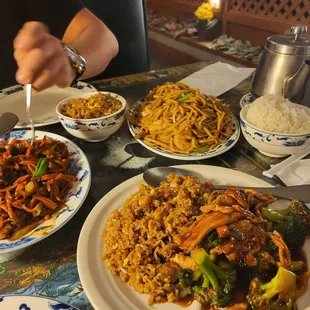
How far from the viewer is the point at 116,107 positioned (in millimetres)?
1843

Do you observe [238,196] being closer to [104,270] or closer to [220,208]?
[220,208]

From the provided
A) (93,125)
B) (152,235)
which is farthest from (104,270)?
(93,125)

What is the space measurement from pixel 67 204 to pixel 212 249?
A: 0.59 metres

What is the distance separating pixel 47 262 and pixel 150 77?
189 cm

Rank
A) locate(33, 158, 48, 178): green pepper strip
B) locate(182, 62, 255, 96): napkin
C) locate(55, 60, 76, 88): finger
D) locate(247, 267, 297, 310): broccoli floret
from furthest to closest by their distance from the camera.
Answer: locate(182, 62, 255, 96): napkin → locate(55, 60, 76, 88): finger → locate(33, 158, 48, 178): green pepper strip → locate(247, 267, 297, 310): broccoli floret

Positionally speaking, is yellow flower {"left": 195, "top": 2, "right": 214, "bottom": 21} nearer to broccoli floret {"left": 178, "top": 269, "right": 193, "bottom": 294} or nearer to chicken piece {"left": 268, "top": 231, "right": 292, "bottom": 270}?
chicken piece {"left": 268, "top": 231, "right": 292, "bottom": 270}

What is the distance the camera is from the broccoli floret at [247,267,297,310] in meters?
0.89

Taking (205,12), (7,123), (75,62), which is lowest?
(205,12)

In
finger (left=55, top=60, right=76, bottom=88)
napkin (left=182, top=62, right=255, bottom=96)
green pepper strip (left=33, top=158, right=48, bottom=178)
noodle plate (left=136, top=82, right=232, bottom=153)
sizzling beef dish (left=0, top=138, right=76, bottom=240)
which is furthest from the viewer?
napkin (left=182, top=62, right=255, bottom=96)

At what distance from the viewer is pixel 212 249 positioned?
970 millimetres

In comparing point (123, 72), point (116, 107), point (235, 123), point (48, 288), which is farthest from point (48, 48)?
point (123, 72)

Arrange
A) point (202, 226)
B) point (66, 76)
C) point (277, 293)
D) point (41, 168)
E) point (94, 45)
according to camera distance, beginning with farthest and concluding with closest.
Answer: point (94, 45), point (66, 76), point (41, 168), point (202, 226), point (277, 293)

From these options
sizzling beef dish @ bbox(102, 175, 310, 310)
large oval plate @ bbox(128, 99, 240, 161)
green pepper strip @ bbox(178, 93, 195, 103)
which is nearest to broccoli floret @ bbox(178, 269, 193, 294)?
sizzling beef dish @ bbox(102, 175, 310, 310)

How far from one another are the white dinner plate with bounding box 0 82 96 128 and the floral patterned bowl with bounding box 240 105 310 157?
1.11 m
